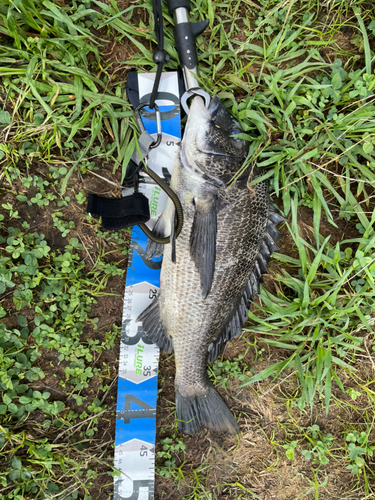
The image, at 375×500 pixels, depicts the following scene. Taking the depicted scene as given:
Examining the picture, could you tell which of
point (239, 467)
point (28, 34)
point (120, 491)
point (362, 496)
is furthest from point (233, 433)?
point (28, 34)

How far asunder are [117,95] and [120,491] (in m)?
3.47

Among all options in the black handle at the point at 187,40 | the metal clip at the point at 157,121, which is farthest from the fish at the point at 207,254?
the black handle at the point at 187,40

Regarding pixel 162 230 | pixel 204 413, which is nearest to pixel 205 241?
pixel 162 230

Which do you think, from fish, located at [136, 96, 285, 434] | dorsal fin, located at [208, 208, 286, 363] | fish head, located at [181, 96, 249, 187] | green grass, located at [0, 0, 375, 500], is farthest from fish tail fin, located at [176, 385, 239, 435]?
fish head, located at [181, 96, 249, 187]

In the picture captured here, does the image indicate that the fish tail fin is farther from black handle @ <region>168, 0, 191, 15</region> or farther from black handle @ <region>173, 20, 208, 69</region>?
black handle @ <region>168, 0, 191, 15</region>

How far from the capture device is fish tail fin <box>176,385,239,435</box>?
2662mm

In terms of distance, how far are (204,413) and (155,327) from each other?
906 mm

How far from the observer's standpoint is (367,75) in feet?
8.42

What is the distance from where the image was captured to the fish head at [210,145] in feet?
7.53

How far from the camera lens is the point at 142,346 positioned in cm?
274

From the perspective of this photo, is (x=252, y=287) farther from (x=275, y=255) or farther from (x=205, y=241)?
(x=205, y=241)

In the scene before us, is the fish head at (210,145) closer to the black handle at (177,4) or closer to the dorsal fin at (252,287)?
the dorsal fin at (252,287)

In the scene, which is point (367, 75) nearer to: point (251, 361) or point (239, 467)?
point (251, 361)

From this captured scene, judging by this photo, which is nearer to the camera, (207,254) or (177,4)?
(207,254)
